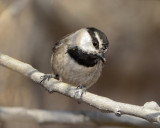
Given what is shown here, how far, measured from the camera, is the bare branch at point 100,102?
7.36ft

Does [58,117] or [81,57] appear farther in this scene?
[58,117]

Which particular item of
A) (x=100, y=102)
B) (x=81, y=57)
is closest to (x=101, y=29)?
(x=81, y=57)

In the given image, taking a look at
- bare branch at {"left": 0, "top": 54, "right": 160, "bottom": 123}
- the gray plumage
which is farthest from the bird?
bare branch at {"left": 0, "top": 54, "right": 160, "bottom": 123}

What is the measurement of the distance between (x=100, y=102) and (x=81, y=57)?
0.80 m

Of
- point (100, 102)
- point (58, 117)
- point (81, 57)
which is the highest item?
point (81, 57)

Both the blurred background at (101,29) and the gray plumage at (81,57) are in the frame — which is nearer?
the gray plumage at (81,57)

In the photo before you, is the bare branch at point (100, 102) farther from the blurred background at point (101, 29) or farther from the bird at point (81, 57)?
the blurred background at point (101, 29)

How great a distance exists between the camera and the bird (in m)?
3.07

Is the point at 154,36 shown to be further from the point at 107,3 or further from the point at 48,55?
the point at 48,55

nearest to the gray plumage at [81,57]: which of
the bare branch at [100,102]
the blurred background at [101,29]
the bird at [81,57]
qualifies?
the bird at [81,57]

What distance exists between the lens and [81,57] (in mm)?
3150

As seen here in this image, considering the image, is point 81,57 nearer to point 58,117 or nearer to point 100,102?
point 58,117

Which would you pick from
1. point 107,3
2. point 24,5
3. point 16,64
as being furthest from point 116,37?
point 16,64

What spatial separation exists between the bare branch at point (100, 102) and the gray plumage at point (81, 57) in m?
0.36
